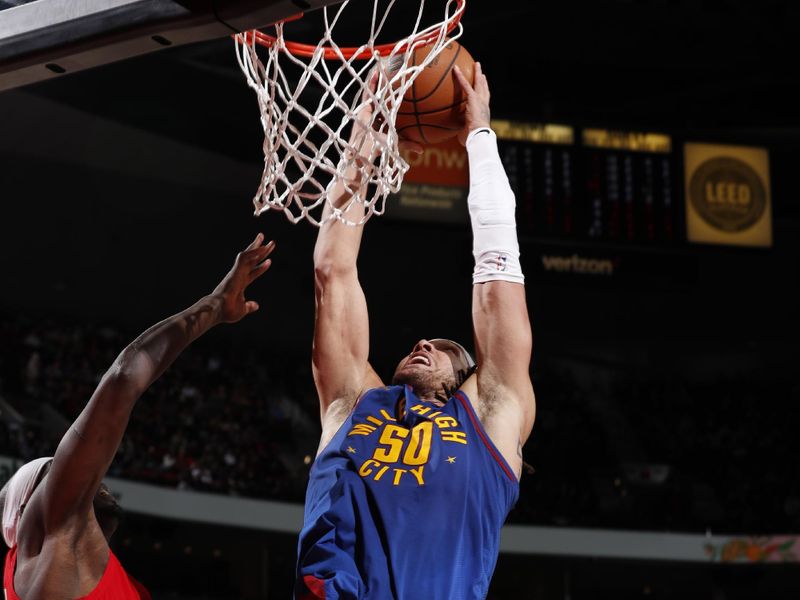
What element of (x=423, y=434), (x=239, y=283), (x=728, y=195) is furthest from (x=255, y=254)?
(x=728, y=195)

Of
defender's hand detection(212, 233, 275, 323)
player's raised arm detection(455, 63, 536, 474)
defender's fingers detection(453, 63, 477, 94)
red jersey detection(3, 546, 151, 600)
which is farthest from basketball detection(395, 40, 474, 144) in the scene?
red jersey detection(3, 546, 151, 600)

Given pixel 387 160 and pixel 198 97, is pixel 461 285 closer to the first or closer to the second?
pixel 198 97

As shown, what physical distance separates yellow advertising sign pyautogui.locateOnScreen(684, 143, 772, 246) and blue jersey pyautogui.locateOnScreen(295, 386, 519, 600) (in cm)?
708

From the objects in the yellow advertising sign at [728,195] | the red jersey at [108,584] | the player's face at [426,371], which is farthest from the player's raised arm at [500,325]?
the yellow advertising sign at [728,195]

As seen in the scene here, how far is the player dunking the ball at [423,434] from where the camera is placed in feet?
7.72

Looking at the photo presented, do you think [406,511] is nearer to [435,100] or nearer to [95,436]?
[95,436]

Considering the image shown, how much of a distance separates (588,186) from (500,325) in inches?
253

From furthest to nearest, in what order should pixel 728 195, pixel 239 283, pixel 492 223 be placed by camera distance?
pixel 728 195 → pixel 492 223 → pixel 239 283

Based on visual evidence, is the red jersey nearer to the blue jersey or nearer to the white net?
the blue jersey

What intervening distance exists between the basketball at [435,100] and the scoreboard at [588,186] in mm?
5688

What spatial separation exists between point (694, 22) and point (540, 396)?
4904 millimetres

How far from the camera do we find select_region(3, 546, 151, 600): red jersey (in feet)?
6.70

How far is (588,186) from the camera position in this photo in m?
8.80

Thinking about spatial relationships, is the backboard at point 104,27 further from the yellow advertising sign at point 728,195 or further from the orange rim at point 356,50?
the yellow advertising sign at point 728,195
